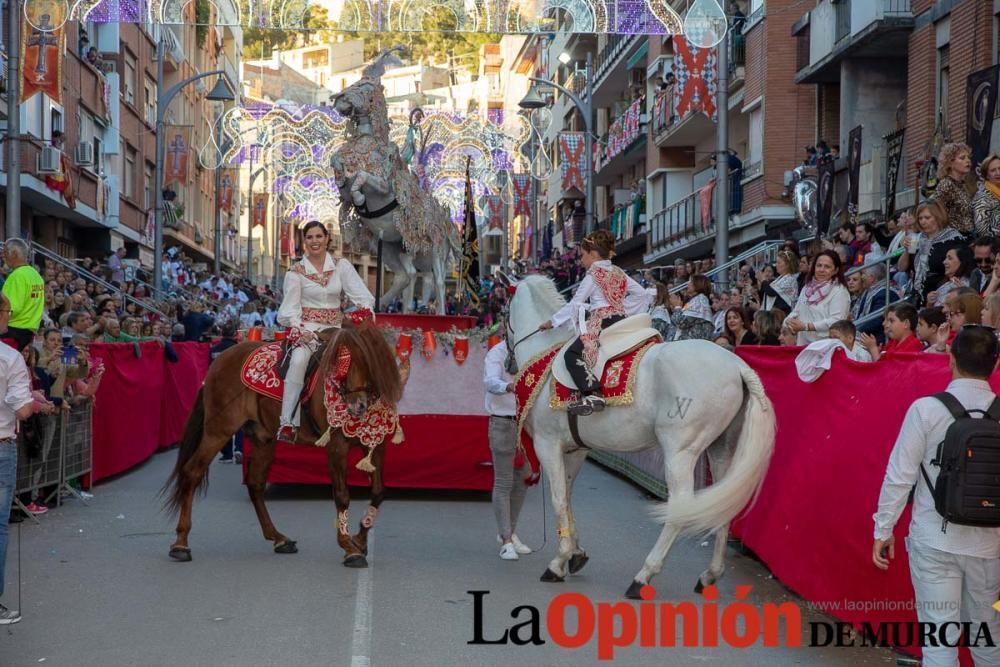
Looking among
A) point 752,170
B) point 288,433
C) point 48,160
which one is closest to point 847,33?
point 752,170

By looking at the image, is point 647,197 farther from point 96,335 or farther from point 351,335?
point 351,335

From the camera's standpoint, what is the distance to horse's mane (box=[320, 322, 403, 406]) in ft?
31.9

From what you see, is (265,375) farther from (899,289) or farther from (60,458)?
(899,289)

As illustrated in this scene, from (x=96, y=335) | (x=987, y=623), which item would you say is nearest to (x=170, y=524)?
(x=96, y=335)

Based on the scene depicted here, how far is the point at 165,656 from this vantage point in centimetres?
691

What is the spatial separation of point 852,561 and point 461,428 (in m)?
6.41

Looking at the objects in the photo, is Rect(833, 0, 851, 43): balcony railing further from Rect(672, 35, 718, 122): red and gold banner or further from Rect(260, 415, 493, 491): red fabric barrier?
Rect(260, 415, 493, 491): red fabric barrier

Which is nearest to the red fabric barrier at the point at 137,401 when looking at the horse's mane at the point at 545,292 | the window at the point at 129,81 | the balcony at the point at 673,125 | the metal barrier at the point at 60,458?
the metal barrier at the point at 60,458

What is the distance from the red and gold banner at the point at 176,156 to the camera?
122 ft

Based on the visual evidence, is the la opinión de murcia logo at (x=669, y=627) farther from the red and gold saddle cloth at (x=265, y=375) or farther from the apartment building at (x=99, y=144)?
the apartment building at (x=99, y=144)

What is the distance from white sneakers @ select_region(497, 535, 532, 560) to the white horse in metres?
0.75

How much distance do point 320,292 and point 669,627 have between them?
165 inches

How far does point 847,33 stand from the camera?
2528 cm

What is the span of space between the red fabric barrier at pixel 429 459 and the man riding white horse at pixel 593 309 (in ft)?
13.1
